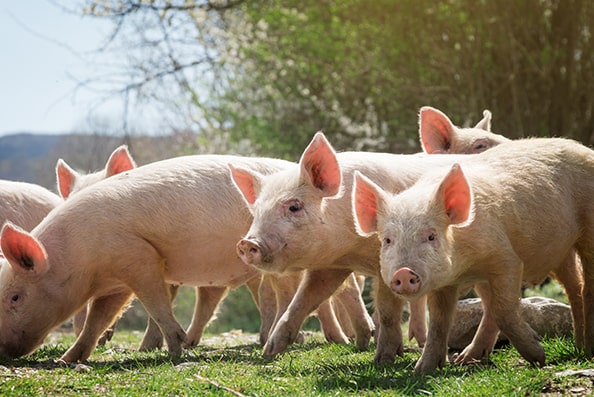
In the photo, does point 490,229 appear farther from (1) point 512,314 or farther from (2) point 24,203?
(2) point 24,203

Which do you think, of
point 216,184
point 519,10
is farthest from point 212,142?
point 216,184

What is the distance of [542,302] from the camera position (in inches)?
296

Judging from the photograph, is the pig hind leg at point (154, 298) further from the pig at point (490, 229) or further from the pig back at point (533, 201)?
the pig back at point (533, 201)

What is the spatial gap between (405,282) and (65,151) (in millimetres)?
38723

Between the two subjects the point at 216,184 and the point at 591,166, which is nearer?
the point at 591,166

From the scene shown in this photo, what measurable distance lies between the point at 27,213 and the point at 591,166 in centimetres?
553

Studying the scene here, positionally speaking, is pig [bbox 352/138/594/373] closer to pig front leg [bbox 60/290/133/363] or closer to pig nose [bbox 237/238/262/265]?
pig nose [bbox 237/238/262/265]

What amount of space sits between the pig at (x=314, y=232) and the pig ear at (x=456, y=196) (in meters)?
0.96

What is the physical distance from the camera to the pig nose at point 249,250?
223 inches

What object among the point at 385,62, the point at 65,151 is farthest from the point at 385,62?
the point at 65,151

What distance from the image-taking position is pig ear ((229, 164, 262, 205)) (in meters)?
6.54

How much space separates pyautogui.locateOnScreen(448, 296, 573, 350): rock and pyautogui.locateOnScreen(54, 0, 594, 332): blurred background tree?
25.0 ft

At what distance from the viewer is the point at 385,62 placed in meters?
16.0

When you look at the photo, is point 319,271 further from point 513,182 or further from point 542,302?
point 542,302
